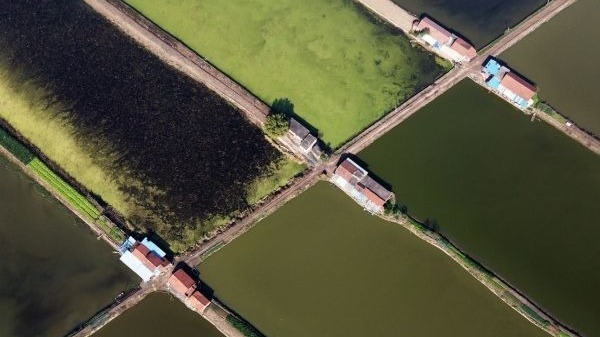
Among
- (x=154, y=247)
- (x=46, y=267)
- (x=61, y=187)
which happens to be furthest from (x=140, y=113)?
(x=46, y=267)

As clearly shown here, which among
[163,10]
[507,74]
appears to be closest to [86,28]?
[163,10]

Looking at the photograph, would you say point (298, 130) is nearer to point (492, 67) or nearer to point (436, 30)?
point (436, 30)

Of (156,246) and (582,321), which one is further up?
(582,321)

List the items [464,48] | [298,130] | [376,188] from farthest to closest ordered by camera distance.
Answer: [464,48] → [298,130] → [376,188]

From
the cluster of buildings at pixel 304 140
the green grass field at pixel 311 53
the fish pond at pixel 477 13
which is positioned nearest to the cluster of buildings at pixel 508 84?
the fish pond at pixel 477 13

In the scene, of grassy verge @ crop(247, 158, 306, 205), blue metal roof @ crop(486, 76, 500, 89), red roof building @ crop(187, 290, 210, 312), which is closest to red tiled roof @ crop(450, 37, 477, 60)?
blue metal roof @ crop(486, 76, 500, 89)

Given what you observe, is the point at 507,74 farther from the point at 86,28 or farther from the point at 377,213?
the point at 86,28
